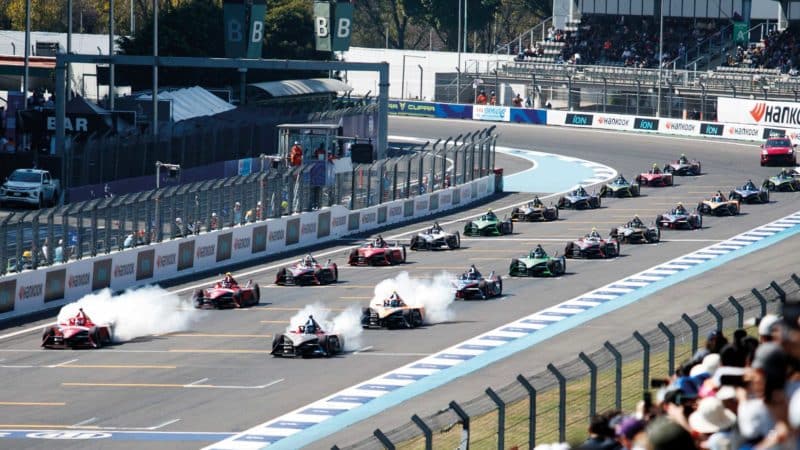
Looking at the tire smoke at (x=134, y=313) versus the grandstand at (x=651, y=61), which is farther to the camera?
the grandstand at (x=651, y=61)

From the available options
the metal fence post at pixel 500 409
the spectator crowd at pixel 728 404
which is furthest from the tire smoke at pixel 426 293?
the spectator crowd at pixel 728 404

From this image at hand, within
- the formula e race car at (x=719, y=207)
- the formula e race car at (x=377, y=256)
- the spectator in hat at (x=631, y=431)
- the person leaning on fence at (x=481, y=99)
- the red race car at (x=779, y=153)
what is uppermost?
the person leaning on fence at (x=481, y=99)

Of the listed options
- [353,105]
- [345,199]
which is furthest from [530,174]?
[345,199]

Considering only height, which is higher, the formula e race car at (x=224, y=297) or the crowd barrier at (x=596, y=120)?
the crowd barrier at (x=596, y=120)

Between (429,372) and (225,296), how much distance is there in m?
9.10

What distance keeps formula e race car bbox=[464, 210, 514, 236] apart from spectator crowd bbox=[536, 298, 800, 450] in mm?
36839

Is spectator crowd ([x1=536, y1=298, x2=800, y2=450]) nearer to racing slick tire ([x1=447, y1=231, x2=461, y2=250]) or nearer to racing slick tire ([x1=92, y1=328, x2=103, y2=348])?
racing slick tire ([x1=92, y1=328, x2=103, y2=348])

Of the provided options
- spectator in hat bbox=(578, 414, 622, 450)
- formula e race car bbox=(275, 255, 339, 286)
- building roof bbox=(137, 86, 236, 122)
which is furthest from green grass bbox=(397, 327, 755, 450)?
building roof bbox=(137, 86, 236, 122)

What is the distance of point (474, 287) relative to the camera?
1596 inches

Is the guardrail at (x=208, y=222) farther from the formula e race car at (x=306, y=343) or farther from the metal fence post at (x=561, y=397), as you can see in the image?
the metal fence post at (x=561, y=397)

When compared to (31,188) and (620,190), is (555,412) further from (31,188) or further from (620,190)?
(620,190)

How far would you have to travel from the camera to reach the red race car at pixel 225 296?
3966 cm

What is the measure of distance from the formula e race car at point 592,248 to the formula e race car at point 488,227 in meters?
5.67

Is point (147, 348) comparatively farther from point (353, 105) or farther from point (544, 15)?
point (544, 15)
